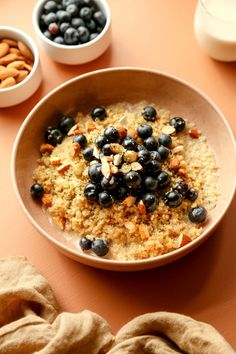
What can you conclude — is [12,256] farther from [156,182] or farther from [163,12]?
[163,12]

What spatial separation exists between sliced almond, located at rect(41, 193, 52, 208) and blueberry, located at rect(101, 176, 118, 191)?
121mm

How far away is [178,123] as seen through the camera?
45.6 inches

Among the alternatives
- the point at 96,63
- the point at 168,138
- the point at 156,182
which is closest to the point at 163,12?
the point at 96,63

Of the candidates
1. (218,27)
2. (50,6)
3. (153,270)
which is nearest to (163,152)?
(153,270)

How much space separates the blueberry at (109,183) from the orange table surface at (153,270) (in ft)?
0.54

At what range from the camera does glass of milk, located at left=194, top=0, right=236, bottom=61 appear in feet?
4.05

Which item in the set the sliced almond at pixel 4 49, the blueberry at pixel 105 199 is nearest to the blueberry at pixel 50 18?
the sliced almond at pixel 4 49

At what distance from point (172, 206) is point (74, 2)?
1.76 ft

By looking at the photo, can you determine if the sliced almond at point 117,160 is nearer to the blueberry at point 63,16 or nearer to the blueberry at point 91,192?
the blueberry at point 91,192

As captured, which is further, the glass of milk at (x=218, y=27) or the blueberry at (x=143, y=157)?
the glass of milk at (x=218, y=27)

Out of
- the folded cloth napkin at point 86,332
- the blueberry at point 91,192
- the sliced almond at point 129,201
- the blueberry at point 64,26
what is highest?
the blueberry at point 64,26

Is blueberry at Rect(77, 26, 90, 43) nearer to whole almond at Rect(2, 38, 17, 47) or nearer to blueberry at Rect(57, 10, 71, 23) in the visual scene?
blueberry at Rect(57, 10, 71, 23)

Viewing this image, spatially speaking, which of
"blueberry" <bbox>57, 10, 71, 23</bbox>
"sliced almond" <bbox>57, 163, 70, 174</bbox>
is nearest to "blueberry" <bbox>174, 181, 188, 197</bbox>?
"sliced almond" <bbox>57, 163, 70, 174</bbox>

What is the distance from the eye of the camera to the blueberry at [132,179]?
1034mm
